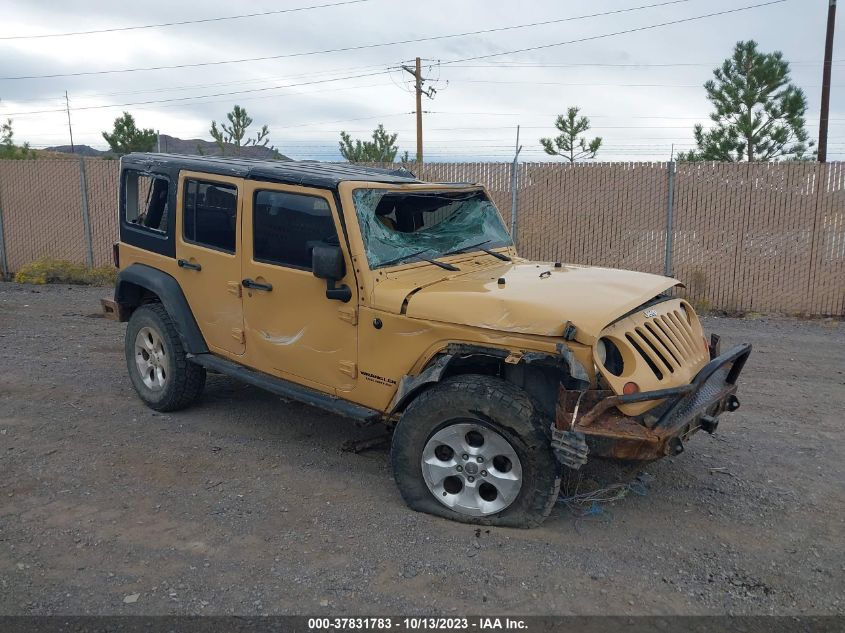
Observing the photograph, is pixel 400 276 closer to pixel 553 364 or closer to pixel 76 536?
pixel 553 364

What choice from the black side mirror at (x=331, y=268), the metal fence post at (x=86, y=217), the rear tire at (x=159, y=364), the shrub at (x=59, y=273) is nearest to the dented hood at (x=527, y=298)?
the black side mirror at (x=331, y=268)

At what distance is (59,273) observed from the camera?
1298 cm

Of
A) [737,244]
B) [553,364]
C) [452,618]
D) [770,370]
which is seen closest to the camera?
[452,618]

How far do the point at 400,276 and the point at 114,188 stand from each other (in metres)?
10.3

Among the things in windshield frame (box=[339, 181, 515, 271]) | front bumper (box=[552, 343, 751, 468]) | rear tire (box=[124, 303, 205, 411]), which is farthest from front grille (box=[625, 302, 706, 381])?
rear tire (box=[124, 303, 205, 411])

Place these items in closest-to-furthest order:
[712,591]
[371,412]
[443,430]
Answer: [712,591], [443,430], [371,412]

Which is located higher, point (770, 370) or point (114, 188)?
point (114, 188)

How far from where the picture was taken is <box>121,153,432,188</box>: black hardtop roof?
464 centimetres

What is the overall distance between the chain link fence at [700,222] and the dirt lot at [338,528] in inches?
194

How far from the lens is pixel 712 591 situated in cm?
340

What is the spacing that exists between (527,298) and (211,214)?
2593mm

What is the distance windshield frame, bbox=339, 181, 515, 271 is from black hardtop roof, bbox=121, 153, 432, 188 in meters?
0.11

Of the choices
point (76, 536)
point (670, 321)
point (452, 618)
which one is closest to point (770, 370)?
point (670, 321)

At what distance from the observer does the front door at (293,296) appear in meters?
4.46
